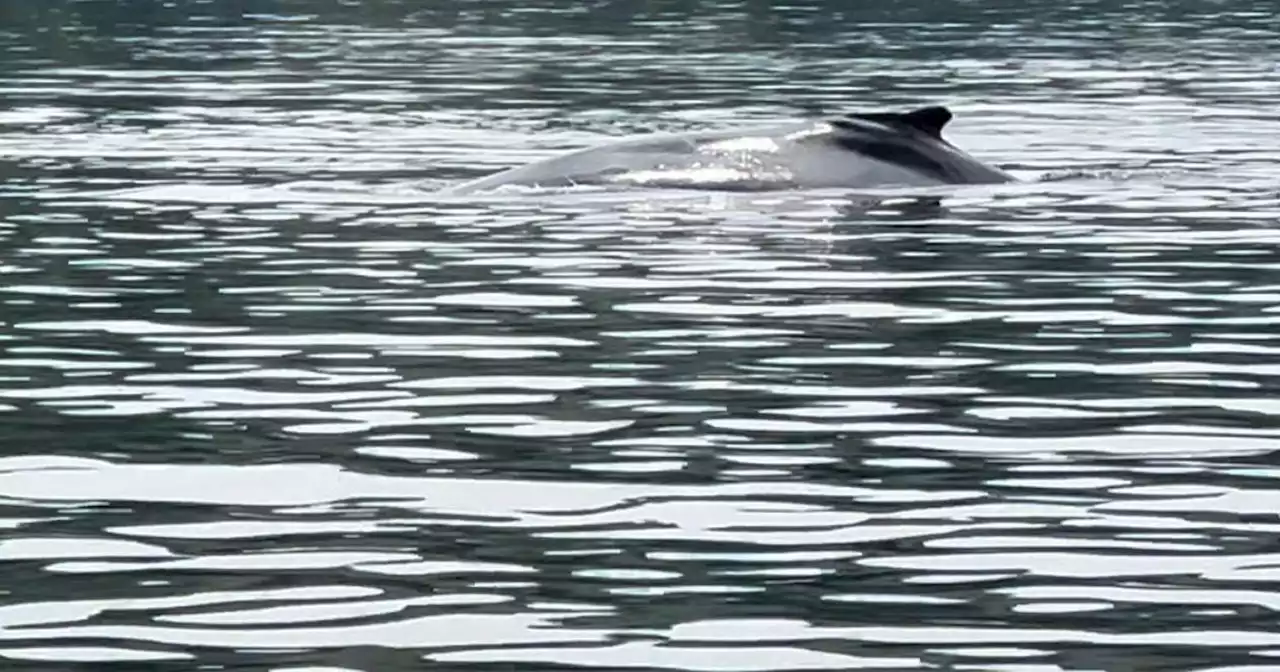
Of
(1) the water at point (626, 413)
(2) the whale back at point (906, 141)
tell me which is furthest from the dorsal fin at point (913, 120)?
(1) the water at point (626, 413)

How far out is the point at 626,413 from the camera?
1883 centimetres

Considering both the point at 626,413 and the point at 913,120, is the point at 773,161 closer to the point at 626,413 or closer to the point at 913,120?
the point at 913,120

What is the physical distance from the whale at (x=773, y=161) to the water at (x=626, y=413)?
594 mm

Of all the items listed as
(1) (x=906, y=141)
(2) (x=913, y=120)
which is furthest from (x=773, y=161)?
(2) (x=913, y=120)

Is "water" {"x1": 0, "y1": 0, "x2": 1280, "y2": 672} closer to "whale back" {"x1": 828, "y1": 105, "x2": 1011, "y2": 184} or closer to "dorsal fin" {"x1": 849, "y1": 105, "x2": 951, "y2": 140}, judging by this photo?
"whale back" {"x1": 828, "y1": 105, "x2": 1011, "y2": 184}

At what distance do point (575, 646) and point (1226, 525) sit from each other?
3574 mm

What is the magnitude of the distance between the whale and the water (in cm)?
59

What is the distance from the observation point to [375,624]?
13367 mm

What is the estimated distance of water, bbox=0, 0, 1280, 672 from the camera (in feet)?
44.3

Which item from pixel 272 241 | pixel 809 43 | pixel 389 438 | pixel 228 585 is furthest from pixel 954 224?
pixel 809 43

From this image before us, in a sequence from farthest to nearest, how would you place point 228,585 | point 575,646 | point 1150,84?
point 1150,84 → point 228,585 → point 575,646

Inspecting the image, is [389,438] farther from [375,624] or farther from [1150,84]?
[1150,84]

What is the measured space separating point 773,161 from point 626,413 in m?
14.5

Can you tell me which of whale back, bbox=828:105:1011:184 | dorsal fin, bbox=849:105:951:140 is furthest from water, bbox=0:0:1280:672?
dorsal fin, bbox=849:105:951:140
